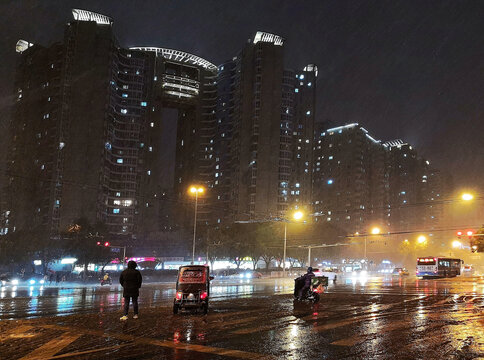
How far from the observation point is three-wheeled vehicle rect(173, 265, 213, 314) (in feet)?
50.0

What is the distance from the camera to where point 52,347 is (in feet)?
29.2

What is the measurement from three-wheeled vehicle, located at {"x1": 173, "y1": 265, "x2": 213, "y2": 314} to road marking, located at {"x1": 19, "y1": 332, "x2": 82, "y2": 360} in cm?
504

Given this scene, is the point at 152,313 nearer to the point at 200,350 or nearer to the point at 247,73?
the point at 200,350

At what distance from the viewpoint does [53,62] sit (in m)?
125

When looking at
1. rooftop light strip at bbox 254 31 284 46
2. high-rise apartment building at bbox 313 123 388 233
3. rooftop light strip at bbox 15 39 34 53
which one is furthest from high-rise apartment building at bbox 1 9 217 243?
high-rise apartment building at bbox 313 123 388 233

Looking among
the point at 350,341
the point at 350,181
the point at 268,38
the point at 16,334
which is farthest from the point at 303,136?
the point at 16,334

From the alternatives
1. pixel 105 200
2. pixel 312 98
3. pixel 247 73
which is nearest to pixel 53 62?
pixel 105 200

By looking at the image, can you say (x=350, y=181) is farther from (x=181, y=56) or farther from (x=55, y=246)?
(x=55, y=246)

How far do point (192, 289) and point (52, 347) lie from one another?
6.84 meters

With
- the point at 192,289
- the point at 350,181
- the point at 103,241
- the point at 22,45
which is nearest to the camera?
the point at 192,289

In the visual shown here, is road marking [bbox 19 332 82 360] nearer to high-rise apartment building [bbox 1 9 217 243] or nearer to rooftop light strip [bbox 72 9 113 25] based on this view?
high-rise apartment building [bbox 1 9 217 243]

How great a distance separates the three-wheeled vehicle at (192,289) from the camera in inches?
600

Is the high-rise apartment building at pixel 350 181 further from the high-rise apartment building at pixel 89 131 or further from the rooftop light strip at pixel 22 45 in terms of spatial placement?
the rooftop light strip at pixel 22 45

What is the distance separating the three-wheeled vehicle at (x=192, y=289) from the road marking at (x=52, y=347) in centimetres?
504
